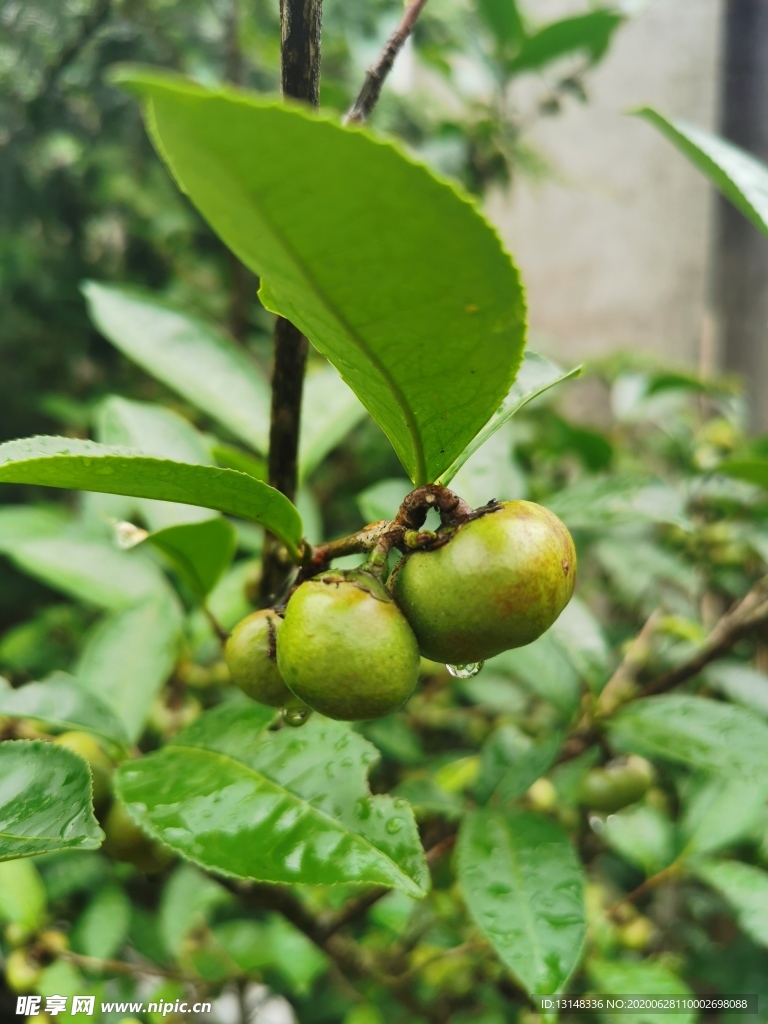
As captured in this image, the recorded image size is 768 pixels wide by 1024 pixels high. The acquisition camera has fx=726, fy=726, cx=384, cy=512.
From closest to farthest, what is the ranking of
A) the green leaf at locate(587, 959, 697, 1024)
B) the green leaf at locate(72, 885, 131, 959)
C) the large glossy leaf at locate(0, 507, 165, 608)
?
1. the green leaf at locate(587, 959, 697, 1024)
2. the green leaf at locate(72, 885, 131, 959)
3. the large glossy leaf at locate(0, 507, 165, 608)

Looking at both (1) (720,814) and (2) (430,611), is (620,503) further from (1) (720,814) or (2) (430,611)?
(1) (720,814)

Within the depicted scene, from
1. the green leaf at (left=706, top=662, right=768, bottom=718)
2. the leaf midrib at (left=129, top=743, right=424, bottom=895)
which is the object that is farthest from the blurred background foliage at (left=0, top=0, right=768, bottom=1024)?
the leaf midrib at (left=129, top=743, right=424, bottom=895)

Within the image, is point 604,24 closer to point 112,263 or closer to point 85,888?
point 112,263

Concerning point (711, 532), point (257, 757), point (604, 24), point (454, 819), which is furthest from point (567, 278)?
point (257, 757)

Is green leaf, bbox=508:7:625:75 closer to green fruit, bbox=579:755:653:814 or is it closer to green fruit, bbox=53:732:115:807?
green fruit, bbox=579:755:653:814

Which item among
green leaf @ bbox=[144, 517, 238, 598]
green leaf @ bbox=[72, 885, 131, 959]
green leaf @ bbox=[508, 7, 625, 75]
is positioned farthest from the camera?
green leaf @ bbox=[508, 7, 625, 75]

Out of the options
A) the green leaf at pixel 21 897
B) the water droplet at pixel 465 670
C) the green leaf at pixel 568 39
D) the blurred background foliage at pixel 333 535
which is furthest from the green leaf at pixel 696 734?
the green leaf at pixel 568 39
